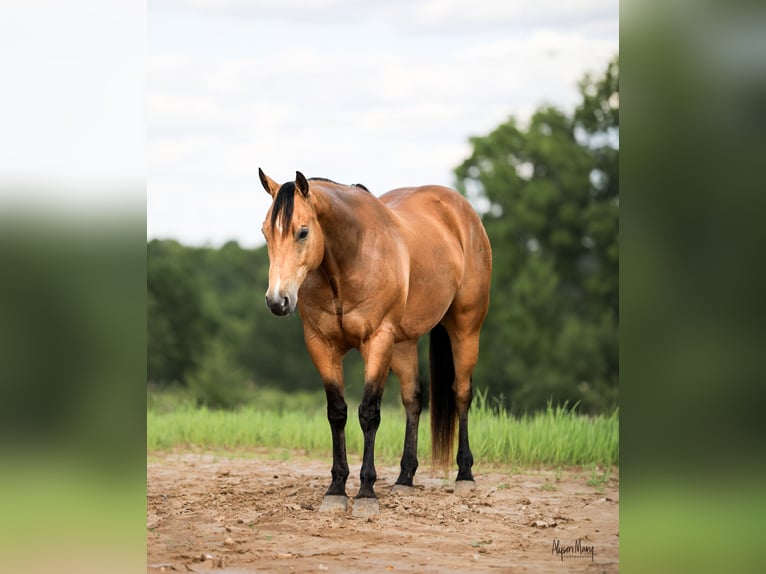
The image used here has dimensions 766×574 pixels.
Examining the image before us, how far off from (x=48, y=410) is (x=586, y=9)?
1592 cm

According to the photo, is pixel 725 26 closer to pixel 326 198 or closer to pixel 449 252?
pixel 326 198

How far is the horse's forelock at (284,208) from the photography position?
5.41 metres

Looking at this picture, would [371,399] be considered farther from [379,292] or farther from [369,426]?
[379,292]

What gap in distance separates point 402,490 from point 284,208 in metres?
2.43

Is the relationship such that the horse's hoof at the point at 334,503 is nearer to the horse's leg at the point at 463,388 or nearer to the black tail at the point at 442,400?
the horse's leg at the point at 463,388

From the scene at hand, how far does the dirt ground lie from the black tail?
0.85 ft

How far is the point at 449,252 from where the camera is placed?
704cm

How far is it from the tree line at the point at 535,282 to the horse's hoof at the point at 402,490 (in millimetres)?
10525

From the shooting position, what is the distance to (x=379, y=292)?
6102mm

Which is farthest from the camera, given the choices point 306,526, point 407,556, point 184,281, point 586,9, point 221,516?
point 184,281

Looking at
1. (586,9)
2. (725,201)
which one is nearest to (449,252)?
(725,201)

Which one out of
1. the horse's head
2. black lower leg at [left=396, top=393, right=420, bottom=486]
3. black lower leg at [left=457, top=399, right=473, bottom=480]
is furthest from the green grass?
the horse's head

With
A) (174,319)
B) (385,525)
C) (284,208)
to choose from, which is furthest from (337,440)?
(174,319)

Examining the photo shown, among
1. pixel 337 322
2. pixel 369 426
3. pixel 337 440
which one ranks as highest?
pixel 337 322
